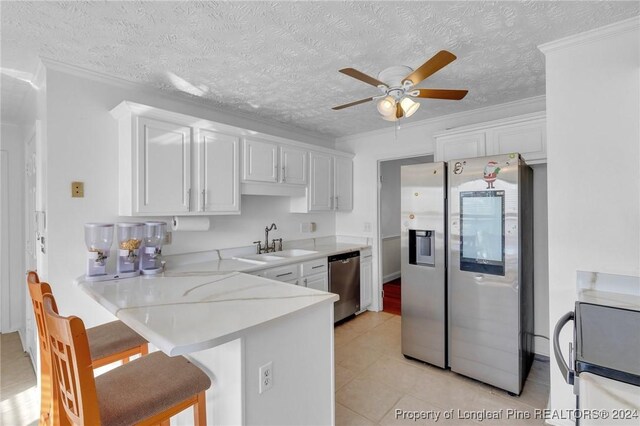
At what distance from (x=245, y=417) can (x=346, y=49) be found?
81.4 inches

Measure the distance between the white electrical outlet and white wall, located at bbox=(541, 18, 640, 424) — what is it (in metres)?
1.81

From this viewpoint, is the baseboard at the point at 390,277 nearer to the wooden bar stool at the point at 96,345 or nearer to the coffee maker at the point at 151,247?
the coffee maker at the point at 151,247

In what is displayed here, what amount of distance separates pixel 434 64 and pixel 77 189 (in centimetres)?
251

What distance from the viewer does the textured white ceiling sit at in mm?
1592

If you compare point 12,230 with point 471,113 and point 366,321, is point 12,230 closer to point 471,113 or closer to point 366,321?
point 366,321

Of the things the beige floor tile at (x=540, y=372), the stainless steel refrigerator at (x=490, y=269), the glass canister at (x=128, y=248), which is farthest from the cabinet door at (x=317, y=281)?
the beige floor tile at (x=540, y=372)

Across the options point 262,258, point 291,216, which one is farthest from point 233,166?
point 291,216

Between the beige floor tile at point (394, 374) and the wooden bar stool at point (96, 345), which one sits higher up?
the wooden bar stool at point (96, 345)

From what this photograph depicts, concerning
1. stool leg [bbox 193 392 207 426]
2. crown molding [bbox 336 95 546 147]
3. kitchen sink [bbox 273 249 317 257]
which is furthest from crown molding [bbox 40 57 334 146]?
stool leg [bbox 193 392 207 426]

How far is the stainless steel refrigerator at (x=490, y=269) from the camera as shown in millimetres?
2338

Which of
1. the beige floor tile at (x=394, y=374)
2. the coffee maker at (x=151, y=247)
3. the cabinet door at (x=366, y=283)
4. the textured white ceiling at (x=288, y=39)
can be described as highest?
the textured white ceiling at (x=288, y=39)

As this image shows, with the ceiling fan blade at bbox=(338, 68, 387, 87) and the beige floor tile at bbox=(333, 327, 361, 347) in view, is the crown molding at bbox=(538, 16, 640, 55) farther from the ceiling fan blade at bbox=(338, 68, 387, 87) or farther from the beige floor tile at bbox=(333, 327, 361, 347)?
the beige floor tile at bbox=(333, 327, 361, 347)

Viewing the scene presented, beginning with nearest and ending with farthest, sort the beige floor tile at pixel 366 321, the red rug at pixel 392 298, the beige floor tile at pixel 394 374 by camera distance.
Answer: the beige floor tile at pixel 394 374 → the beige floor tile at pixel 366 321 → the red rug at pixel 392 298

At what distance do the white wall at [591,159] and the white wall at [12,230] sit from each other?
4998 millimetres
